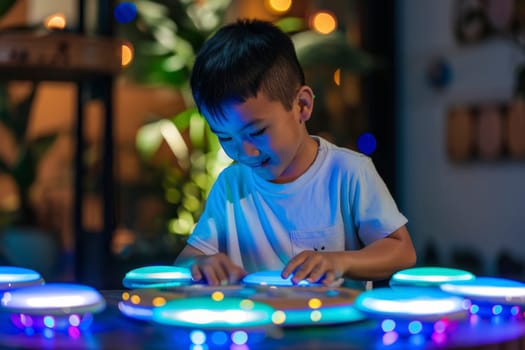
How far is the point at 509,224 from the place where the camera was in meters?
3.66

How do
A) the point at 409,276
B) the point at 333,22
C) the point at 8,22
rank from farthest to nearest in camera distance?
the point at 333,22, the point at 8,22, the point at 409,276

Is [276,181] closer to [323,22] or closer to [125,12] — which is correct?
[125,12]

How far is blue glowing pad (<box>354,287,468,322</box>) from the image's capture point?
0.78 meters

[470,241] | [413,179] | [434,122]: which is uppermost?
[434,122]

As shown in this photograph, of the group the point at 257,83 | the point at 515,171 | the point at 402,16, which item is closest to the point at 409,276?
the point at 257,83

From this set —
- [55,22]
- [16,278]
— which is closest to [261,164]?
[16,278]

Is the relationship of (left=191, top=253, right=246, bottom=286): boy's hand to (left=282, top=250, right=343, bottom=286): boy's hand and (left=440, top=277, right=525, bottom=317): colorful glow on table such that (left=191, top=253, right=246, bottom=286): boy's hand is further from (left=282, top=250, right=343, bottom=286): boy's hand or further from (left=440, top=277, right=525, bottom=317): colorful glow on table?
(left=440, top=277, right=525, bottom=317): colorful glow on table

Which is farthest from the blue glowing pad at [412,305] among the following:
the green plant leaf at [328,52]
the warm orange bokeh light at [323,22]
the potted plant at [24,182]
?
the warm orange bokeh light at [323,22]

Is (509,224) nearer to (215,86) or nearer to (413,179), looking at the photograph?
(413,179)

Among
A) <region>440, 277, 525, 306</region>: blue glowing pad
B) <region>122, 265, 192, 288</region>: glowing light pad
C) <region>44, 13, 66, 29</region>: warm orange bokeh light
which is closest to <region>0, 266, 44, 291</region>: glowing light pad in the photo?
<region>122, 265, 192, 288</region>: glowing light pad

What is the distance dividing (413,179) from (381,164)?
0.60 ft

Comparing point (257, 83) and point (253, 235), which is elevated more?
point (257, 83)

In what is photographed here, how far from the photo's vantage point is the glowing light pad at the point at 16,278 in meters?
0.99

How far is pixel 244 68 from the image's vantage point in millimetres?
1222
